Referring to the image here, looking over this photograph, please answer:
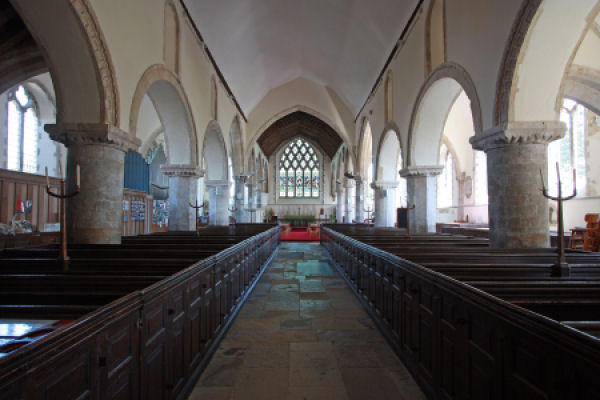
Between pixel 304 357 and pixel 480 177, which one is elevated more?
pixel 480 177

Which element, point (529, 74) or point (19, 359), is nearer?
point (19, 359)

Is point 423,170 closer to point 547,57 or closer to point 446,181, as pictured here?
point 547,57

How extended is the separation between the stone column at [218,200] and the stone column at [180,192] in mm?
3041

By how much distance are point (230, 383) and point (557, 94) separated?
493cm

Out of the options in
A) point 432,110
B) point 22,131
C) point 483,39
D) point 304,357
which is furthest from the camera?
point 22,131

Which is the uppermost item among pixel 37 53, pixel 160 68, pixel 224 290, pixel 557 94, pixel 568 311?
pixel 37 53

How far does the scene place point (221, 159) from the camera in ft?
37.7

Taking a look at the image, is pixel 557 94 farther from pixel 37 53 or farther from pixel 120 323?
pixel 37 53

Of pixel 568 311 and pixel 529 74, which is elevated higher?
pixel 529 74

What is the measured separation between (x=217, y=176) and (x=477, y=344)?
10606mm

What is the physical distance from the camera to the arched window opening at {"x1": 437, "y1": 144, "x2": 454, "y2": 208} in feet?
51.8

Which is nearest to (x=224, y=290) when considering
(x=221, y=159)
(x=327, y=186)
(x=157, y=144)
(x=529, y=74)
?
(x=529, y=74)

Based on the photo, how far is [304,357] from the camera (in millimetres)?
2971

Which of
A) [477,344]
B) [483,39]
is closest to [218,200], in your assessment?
[483,39]
